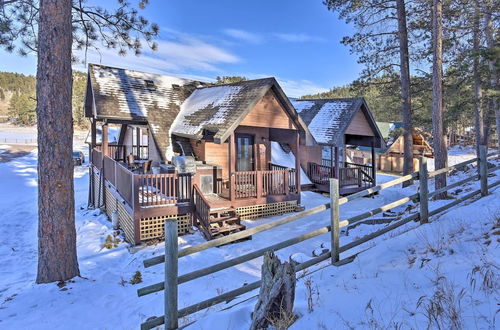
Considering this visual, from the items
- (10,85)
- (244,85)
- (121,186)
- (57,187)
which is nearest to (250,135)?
(244,85)

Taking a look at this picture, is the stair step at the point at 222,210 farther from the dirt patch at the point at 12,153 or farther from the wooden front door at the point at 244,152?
the dirt patch at the point at 12,153

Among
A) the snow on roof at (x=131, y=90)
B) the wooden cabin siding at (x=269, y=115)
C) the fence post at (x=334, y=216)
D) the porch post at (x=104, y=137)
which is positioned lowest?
the fence post at (x=334, y=216)

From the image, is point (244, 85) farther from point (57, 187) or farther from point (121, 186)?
point (57, 187)

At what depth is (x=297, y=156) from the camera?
1287 centimetres

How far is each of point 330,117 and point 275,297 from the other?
1533 centimetres

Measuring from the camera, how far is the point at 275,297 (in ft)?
10.2

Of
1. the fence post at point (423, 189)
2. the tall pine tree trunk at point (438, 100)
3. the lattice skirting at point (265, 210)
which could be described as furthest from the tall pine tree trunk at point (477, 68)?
the lattice skirting at point (265, 210)

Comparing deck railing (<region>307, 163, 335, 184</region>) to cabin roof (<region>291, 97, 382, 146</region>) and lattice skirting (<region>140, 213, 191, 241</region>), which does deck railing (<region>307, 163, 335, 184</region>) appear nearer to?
cabin roof (<region>291, 97, 382, 146</region>)

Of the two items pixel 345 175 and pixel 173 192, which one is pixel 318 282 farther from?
pixel 345 175

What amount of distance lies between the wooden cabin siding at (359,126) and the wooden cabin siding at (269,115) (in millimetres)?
5292

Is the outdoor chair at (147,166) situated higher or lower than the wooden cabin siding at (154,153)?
lower

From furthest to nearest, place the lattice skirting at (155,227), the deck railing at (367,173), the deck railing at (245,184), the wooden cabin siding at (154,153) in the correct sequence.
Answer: the deck railing at (367,173)
the wooden cabin siding at (154,153)
the deck railing at (245,184)
the lattice skirting at (155,227)

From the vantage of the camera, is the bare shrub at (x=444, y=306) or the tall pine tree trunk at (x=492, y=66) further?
the tall pine tree trunk at (x=492, y=66)

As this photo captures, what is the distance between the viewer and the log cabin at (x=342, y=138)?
16.1m
